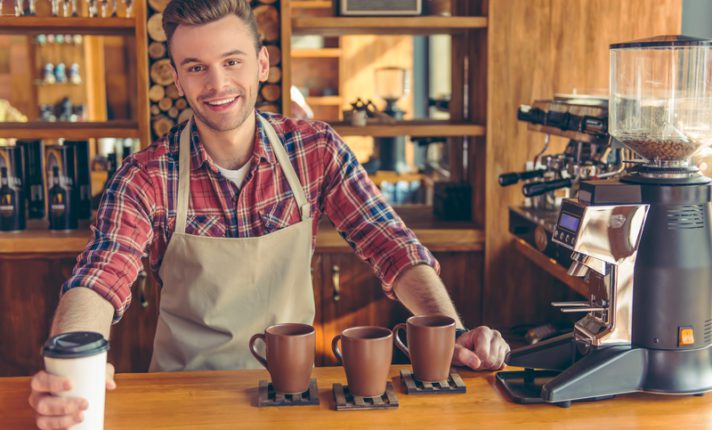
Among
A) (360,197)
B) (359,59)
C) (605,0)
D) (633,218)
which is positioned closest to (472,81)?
(605,0)

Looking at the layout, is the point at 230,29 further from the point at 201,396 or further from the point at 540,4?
the point at 540,4

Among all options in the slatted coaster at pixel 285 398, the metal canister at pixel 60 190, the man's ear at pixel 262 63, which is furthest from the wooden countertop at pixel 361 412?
the metal canister at pixel 60 190

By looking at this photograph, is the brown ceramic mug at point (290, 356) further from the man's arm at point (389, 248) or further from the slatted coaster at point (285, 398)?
the man's arm at point (389, 248)

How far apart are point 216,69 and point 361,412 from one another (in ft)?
2.99

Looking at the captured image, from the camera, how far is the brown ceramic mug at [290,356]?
1.48m

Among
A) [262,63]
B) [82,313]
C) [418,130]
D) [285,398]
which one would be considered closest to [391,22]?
[418,130]

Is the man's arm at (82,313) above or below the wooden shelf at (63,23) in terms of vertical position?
below

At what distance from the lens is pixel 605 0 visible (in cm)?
324

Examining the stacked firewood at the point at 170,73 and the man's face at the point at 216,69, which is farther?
the stacked firewood at the point at 170,73

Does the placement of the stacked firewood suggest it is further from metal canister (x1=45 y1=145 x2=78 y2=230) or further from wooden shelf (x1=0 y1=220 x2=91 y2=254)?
wooden shelf (x1=0 y1=220 x2=91 y2=254)

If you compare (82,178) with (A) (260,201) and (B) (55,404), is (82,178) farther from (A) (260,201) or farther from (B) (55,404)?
(B) (55,404)

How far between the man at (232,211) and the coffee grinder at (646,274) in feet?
1.29

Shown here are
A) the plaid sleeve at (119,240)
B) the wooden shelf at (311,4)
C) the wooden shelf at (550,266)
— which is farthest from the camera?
the wooden shelf at (311,4)

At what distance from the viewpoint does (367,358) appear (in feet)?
4.82
